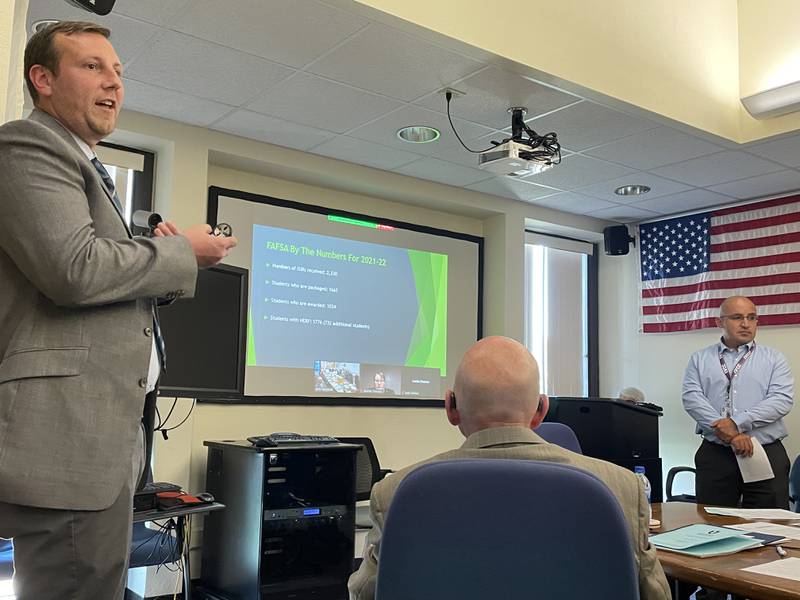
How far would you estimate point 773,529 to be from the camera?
211cm

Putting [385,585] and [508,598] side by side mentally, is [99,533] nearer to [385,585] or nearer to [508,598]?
[385,585]

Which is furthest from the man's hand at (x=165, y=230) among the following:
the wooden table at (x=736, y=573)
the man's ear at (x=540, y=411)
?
the wooden table at (x=736, y=573)

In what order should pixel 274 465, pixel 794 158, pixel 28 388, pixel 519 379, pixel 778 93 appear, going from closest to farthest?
1. pixel 28 388
2. pixel 519 379
3. pixel 274 465
4. pixel 778 93
5. pixel 794 158

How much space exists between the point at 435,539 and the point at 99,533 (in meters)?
0.52

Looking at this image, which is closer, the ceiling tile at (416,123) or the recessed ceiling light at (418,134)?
the ceiling tile at (416,123)

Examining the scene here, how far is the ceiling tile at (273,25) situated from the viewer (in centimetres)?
294

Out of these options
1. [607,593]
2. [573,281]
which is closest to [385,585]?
[607,593]

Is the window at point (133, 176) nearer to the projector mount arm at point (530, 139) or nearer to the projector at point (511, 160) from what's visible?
the projector mount arm at point (530, 139)

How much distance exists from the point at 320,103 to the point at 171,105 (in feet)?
2.65

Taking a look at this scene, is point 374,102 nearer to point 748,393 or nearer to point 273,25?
point 273,25

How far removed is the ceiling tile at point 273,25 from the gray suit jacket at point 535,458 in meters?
2.16

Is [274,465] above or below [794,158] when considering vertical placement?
below

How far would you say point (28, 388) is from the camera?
1065mm

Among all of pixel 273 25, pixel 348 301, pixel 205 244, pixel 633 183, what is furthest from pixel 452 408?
pixel 633 183
